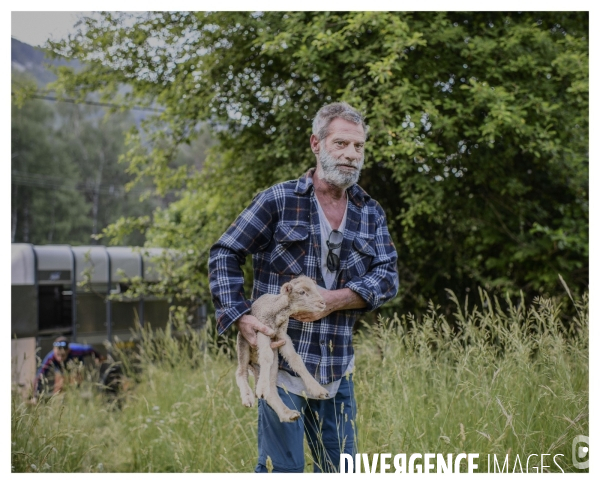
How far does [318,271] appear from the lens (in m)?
2.13

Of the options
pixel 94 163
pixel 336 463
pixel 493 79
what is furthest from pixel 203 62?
pixel 94 163

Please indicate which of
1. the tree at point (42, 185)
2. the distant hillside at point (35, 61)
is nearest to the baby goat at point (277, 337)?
the distant hillside at point (35, 61)

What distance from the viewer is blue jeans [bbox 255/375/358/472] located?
1997mm

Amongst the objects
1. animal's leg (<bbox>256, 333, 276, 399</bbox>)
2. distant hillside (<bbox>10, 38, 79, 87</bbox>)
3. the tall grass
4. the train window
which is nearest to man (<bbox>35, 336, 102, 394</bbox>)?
the train window

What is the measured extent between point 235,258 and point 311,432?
686 millimetres

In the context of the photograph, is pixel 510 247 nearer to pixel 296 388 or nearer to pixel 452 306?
pixel 452 306

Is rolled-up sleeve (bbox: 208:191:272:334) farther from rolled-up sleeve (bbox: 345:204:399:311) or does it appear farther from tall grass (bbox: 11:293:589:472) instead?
tall grass (bbox: 11:293:589:472)

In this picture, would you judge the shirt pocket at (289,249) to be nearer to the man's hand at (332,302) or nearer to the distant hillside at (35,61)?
the man's hand at (332,302)

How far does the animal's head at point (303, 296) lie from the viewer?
2.06m

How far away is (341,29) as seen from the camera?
3.90 meters

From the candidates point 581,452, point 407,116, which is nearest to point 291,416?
point 581,452

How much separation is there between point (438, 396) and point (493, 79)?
2.26 metres

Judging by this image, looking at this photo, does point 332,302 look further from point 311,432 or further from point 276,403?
point 311,432

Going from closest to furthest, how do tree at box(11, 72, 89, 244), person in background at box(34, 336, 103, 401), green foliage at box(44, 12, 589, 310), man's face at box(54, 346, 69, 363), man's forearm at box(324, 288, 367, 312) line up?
man's forearm at box(324, 288, 367, 312), green foliage at box(44, 12, 589, 310), person in background at box(34, 336, 103, 401), man's face at box(54, 346, 69, 363), tree at box(11, 72, 89, 244)
